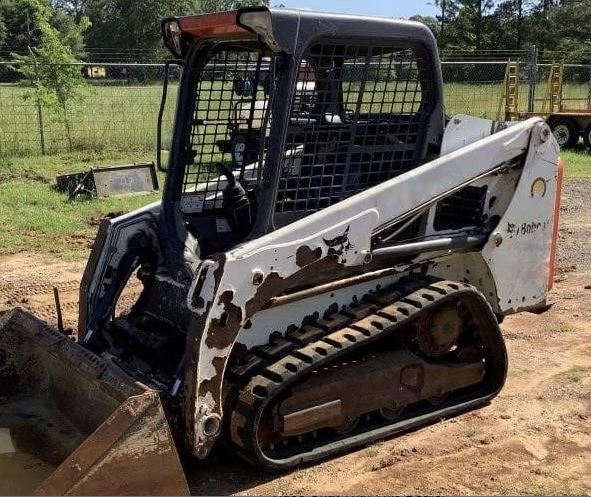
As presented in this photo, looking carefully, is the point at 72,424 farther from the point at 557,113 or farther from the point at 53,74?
the point at 557,113

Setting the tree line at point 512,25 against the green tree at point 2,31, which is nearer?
the tree line at point 512,25

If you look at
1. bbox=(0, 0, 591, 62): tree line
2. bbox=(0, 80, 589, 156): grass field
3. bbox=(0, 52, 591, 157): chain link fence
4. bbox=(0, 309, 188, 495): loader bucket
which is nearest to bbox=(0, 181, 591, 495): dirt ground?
bbox=(0, 309, 188, 495): loader bucket

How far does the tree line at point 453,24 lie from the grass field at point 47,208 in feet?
93.8

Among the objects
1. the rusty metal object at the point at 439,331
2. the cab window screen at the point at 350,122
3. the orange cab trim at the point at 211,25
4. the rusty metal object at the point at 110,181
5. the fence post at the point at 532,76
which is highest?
the orange cab trim at the point at 211,25

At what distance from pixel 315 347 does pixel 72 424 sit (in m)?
1.34

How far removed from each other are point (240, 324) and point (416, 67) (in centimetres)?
187

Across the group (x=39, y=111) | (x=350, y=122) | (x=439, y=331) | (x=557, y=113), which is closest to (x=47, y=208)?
(x=39, y=111)

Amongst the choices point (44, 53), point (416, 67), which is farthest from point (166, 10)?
point (416, 67)

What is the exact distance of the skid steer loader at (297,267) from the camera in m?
3.68

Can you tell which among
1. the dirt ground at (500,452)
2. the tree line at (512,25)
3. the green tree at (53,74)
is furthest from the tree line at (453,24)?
the dirt ground at (500,452)

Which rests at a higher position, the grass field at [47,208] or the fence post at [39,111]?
the fence post at [39,111]

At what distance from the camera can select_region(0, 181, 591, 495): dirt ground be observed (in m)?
3.89

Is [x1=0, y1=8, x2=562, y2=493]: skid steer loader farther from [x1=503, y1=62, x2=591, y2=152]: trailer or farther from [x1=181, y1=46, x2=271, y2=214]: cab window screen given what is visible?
[x1=503, y1=62, x2=591, y2=152]: trailer

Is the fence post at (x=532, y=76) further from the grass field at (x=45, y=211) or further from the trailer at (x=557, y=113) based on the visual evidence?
the grass field at (x=45, y=211)
